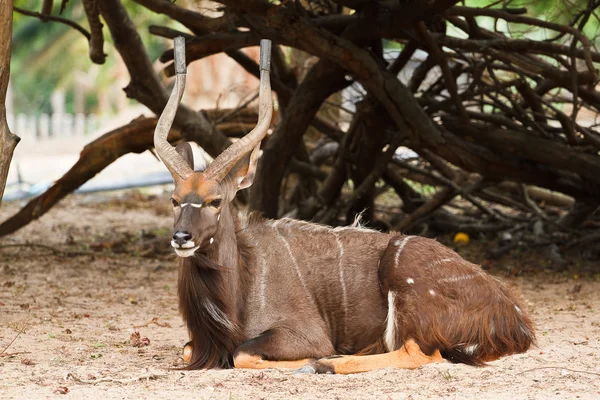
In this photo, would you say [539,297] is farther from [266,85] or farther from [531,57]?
[266,85]

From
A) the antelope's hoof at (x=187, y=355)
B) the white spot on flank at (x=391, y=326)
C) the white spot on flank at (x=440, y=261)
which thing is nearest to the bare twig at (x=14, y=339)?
the antelope's hoof at (x=187, y=355)

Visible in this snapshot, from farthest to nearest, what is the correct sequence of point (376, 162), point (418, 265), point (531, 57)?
point (376, 162), point (531, 57), point (418, 265)

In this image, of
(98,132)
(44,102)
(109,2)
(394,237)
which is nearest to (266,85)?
(394,237)

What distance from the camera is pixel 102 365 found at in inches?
166

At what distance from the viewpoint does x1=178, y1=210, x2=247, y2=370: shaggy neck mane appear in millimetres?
4344

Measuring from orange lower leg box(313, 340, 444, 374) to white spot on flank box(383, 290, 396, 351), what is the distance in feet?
0.40

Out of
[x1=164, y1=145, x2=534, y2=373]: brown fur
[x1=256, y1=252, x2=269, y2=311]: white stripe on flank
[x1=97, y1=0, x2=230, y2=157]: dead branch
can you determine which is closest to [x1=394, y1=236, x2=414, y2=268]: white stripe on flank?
[x1=164, y1=145, x2=534, y2=373]: brown fur

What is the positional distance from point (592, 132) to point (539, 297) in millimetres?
1456

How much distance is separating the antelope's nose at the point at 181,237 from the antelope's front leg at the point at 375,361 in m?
0.79

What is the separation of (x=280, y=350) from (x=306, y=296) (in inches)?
17.1

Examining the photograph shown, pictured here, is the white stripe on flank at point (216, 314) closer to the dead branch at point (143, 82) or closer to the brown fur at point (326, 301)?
the brown fur at point (326, 301)

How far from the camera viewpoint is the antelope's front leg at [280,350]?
423cm

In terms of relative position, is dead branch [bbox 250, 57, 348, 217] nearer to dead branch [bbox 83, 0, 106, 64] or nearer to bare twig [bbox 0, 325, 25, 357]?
dead branch [bbox 83, 0, 106, 64]

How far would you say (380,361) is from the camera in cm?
425
